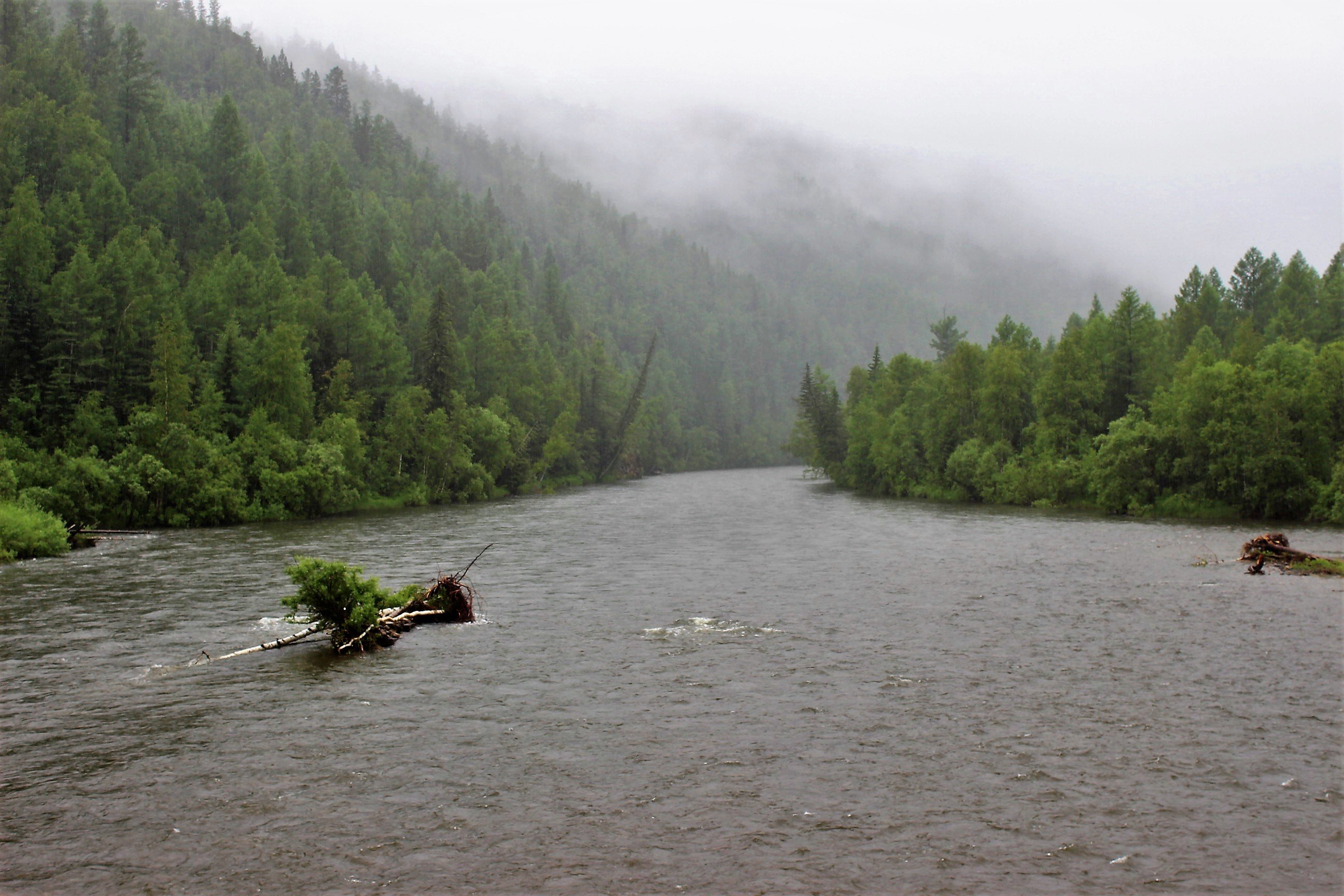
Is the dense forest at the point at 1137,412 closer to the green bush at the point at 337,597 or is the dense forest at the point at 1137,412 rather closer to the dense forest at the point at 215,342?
the dense forest at the point at 215,342

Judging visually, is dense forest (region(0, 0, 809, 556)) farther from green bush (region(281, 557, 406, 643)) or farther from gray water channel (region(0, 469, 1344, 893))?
gray water channel (region(0, 469, 1344, 893))

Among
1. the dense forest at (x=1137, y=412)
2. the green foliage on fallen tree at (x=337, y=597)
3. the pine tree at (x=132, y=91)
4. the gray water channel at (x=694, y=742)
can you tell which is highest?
the pine tree at (x=132, y=91)

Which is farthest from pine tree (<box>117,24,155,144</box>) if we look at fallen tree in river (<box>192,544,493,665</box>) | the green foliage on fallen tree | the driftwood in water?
the green foliage on fallen tree

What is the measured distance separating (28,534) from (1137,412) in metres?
98.4

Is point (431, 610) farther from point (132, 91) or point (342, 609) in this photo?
point (132, 91)

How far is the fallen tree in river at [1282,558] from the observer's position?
48219mm

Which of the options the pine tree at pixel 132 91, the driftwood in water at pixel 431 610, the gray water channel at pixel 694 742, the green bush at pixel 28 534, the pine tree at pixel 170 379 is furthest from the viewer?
the pine tree at pixel 132 91

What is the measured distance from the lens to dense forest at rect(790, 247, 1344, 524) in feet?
268

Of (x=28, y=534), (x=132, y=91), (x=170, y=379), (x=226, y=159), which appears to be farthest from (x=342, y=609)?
(x=132, y=91)

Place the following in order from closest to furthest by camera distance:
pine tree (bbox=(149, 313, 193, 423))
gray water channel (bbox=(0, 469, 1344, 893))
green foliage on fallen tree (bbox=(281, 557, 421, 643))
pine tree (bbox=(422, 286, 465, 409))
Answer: gray water channel (bbox=(0, 469, 1344, 893)) → green foliage on fallen tree (bbox=(281, 557, 421, 643)) → pine tree (bbox=(149, 313, 193, 423)) → pine tree (bbox=(422, 286, 465, 409))

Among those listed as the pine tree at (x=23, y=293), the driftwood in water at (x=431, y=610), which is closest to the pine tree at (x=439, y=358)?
the pine tree at (x=23, y=293)

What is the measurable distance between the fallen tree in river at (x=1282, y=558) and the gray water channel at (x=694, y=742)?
3.42 m

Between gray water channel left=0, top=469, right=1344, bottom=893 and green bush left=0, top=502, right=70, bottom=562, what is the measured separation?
10.7 m

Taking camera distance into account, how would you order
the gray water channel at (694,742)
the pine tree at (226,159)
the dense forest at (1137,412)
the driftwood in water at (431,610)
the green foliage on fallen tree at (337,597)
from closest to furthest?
1. the gray water channel at (694,742)
2. the green foliage on fallen tree at (337,597)
3. the driftwood in water at (431,610)
4. the dense forest at (1137,412)
5. the pine tree at (226,159)
